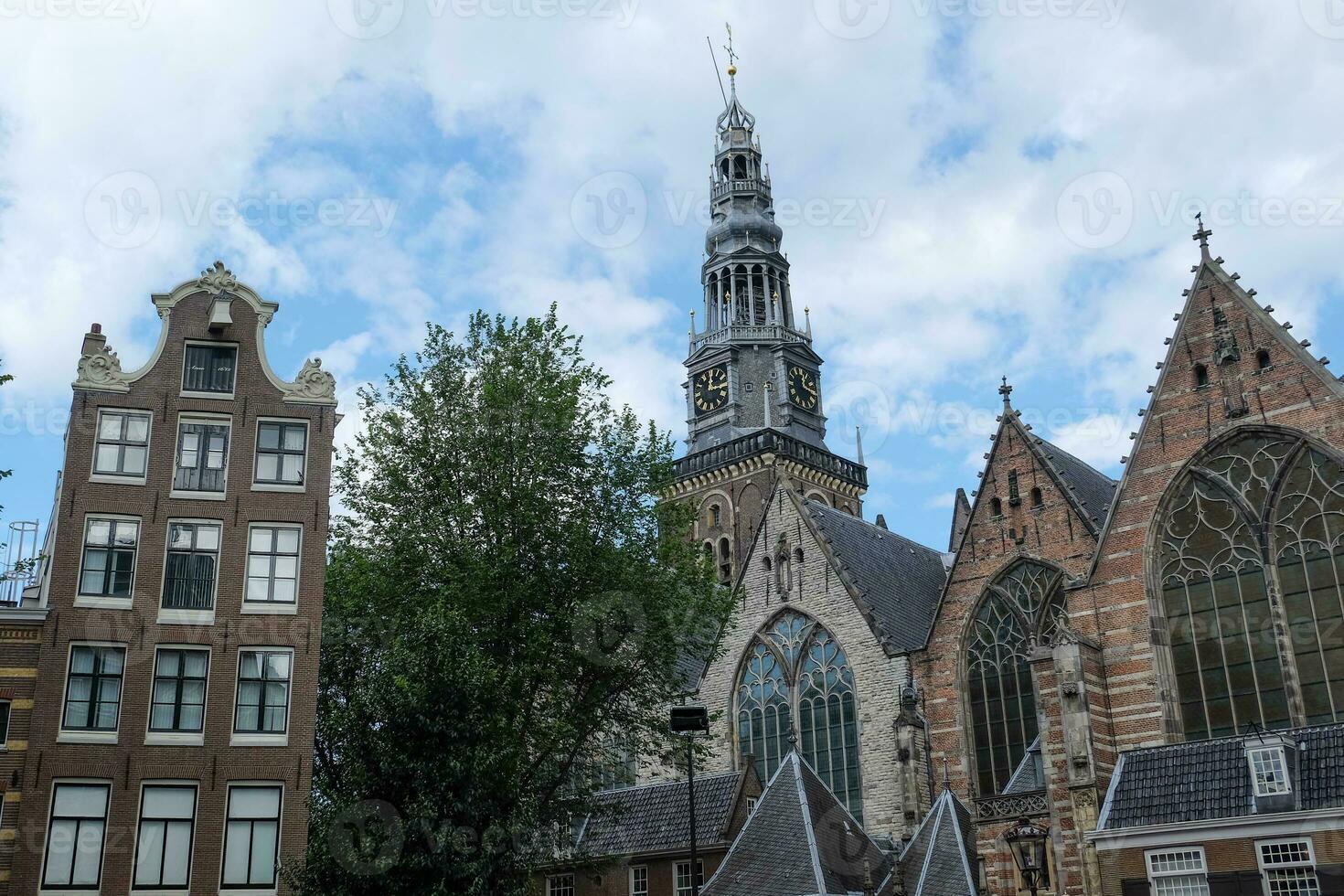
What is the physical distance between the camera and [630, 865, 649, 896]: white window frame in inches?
1414

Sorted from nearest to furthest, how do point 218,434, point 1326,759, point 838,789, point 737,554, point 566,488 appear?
point 1326,759 < point 218,434 < point 566,488 < point 838,789 < point 737,554

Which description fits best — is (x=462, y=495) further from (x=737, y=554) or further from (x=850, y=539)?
(x=737, y=554)

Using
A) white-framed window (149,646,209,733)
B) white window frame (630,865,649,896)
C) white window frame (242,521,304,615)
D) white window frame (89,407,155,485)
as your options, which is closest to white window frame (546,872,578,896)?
white window frame (630,865,649,896)

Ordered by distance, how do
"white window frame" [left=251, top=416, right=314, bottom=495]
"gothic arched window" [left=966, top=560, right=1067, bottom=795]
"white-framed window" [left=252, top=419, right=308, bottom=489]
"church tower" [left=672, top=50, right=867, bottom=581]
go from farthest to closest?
1. "church tower" [left=672, top=50, right=867, bottom=581]
2. "gothic arched window" [left=966, top=560, right=1067, bottom=795]
3. "white-framed window" [left=252, top=419, right=308, bottom=489]
4. "white window frame" [left=251, top=416, right=314, bottom=495]

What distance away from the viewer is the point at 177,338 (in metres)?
28.1

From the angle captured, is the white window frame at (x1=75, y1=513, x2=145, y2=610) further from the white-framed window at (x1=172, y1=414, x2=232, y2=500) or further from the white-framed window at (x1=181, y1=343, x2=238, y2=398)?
the white-framed window at (x1=181, y1=343, x2=238, y2=398)

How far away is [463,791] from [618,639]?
19.7 feet

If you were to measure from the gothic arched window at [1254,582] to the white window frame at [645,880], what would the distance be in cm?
1464

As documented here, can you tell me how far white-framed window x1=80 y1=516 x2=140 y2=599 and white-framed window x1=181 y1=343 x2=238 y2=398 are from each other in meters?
3.17

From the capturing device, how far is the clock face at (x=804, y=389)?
63438mm

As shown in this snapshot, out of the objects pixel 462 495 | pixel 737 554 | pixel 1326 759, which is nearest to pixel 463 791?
pixel 462 495

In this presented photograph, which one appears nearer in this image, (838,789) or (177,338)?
(177,338)

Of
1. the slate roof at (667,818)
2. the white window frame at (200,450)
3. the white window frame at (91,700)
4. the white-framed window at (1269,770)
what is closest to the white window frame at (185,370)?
the white window frame at (200,450)

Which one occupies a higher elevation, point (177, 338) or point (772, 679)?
point (177, 338)
